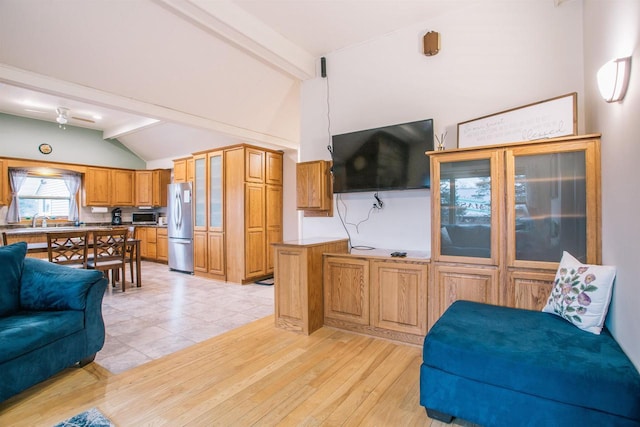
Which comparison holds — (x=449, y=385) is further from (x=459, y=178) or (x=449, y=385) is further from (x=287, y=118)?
(x=287, y=118)

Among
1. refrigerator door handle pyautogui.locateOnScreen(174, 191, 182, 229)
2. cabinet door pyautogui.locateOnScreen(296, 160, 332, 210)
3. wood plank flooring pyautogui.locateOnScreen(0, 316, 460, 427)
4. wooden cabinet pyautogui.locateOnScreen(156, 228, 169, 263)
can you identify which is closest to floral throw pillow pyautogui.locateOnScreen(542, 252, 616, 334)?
wood plank flooring pyautogui.locateOnScreen(0, 316, 460, 427)

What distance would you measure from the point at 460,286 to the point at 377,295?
76 cm

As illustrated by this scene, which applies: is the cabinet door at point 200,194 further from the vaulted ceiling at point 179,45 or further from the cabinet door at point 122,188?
the cabinet door at point 122,188

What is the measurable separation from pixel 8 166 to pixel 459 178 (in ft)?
26.3

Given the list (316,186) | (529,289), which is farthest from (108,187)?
(529,289)

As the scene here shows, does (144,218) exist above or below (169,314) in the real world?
above

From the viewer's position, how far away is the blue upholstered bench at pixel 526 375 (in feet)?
4.46

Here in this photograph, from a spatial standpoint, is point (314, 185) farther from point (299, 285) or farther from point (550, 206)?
point (550, 206)

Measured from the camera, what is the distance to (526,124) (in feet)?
8.20

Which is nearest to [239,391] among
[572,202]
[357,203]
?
[357,203]

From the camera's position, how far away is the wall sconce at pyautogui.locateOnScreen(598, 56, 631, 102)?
1.53 metres

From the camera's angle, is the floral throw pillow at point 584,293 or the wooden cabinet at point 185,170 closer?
the floral throw pillow at point 584,293

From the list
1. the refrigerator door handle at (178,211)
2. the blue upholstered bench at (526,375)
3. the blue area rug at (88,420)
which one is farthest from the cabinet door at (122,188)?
the blue upholstered bench at (526,375)

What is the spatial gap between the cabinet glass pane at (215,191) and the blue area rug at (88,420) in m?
4.01
